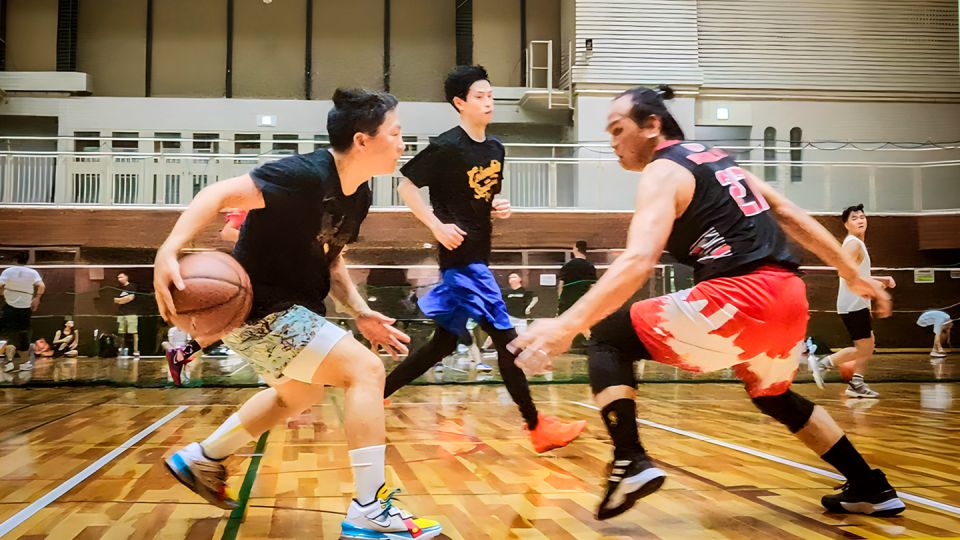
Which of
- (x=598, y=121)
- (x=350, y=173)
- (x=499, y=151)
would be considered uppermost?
(x=598, y=121)

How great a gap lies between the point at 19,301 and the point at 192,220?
24.8 ft

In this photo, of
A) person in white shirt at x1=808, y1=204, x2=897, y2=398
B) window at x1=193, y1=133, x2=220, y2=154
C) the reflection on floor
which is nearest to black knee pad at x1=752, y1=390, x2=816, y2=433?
person in white shirt at x1=808, y1=204, x2=897, y2=398

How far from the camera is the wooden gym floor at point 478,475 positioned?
228 cm

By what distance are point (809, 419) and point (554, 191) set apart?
11.6m

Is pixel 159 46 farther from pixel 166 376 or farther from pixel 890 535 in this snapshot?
pixel 890 535

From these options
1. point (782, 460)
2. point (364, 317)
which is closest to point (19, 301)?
point (364, 317)

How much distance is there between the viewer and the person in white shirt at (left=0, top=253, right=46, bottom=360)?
26.6 feet

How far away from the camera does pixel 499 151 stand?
374 cm

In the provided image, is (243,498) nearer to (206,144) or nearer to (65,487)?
(65,487)

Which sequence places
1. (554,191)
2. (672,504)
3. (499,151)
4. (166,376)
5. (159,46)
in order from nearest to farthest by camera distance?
(672,504) → (499,151) → (166,376) → (554,191) → (159,46)

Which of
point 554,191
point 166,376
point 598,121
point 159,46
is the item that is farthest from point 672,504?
point 159,46

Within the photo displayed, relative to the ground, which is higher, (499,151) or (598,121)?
(598,121)

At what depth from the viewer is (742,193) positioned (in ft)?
7.20

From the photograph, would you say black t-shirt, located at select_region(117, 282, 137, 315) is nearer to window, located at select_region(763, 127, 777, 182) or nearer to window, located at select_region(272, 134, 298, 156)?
window, located at select_region(272, 134, 298, 156)
